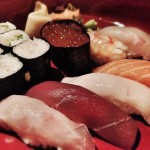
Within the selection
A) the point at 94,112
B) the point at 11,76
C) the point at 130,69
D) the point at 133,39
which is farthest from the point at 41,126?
the point at 133,39

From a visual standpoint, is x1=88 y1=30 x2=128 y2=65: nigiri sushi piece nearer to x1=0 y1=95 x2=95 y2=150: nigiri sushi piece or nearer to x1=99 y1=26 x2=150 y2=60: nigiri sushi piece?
x1=99 y1=26 x2=150 y2=60: nigiri sushi piece

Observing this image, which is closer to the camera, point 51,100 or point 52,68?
point 51,100

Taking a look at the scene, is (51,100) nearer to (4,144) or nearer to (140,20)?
(4,144)

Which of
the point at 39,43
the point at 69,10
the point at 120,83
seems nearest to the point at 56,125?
the point at 120,83

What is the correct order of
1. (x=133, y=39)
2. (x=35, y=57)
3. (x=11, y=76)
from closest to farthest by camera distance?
(x=11, y=76) < (x=35, y=57) < (x=133, y=39)

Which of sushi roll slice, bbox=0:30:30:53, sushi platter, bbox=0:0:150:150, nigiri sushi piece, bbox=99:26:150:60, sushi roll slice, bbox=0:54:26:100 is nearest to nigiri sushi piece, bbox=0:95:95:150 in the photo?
sushi platter, bbox=0:0:150:150

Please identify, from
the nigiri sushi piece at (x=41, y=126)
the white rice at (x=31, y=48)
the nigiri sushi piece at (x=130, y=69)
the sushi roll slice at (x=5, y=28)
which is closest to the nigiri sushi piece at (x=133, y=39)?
the nigiri sushi piece at (x=130, y=69)

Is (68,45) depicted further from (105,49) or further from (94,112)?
(94,112)
